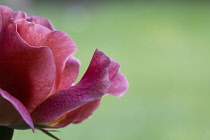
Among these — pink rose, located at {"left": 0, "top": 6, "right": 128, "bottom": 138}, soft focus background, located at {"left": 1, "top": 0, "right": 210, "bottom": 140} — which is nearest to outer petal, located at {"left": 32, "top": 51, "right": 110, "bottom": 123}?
pink rose, located at {"left": 0, "top": 6, "right": 128, "bottom": 138}

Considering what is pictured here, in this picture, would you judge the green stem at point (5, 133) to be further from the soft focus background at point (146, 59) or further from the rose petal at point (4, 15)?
the soft focus background at point (146, 59)

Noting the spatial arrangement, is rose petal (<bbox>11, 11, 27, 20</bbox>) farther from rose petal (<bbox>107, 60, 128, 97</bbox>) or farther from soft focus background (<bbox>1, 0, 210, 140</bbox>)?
soft focus background (<bbox>1, 0, 210, 140</bbox>)

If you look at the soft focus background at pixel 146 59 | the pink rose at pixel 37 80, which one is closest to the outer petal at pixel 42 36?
the pink rose at pixel 37 80

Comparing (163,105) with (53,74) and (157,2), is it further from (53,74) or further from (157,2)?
(157,2)

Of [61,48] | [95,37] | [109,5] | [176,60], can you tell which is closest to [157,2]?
[109,5]

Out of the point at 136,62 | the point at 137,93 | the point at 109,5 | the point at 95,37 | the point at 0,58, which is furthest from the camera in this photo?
the point at 109,5
